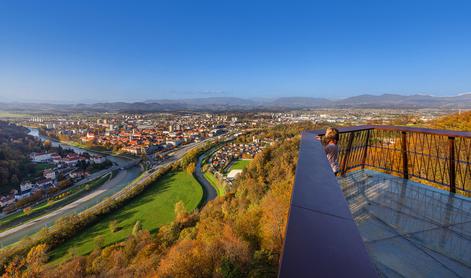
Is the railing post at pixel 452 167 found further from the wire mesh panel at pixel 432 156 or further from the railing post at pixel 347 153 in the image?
the railing post at pixel 347 153

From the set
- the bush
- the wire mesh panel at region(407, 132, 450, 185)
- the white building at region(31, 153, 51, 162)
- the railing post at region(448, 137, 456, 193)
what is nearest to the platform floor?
the railing post at region(448, 137, 456, 193)

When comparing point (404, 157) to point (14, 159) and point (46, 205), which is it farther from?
point (14, 159)

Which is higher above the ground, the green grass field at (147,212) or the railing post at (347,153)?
the railing post at (347,153)

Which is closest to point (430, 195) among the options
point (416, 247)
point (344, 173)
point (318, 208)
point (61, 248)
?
point (344, 173)

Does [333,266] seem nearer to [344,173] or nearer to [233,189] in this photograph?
[344,173]

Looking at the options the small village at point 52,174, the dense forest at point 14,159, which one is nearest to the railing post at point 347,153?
the small village at point 52,174

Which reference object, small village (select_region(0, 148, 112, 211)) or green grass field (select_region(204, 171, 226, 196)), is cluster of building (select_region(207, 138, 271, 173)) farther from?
small village (select_region(0, 148, 112, 211))

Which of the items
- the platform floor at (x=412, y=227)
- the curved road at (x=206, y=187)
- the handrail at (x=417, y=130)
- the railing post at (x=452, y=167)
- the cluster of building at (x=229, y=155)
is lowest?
the curved road at (x=206, y=187)
